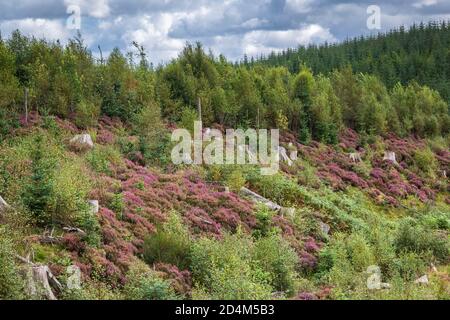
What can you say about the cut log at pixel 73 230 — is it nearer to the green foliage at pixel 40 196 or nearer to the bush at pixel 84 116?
the green foliage at pixel 40 196

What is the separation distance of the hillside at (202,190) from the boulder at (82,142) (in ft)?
0.35

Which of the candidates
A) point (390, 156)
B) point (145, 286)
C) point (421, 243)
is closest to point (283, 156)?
point (390, 156)

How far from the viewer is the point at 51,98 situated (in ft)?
132

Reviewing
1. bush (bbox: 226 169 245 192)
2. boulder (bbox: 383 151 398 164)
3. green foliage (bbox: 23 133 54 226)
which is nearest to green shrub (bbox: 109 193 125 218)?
green foliage (bbox: 23 133 54 226)

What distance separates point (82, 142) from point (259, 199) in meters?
12.1

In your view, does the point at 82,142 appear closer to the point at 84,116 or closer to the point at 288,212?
the point at 84,116

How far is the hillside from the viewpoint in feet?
60.0

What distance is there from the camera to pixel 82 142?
109 feet

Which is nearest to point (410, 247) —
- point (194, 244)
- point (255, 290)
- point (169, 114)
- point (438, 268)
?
point (438, 268)

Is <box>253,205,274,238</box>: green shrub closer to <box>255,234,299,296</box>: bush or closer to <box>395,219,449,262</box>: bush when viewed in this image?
<box>255,234,299,296</box>: bush

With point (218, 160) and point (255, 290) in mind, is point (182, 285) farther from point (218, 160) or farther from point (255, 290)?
point (218, 160)

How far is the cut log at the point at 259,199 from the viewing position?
107ft

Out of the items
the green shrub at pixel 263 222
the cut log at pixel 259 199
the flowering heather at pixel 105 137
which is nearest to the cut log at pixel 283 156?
the cut log at pixel 259 199

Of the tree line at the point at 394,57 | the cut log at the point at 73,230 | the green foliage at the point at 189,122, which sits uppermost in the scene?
the tree line at the point at 394,57
